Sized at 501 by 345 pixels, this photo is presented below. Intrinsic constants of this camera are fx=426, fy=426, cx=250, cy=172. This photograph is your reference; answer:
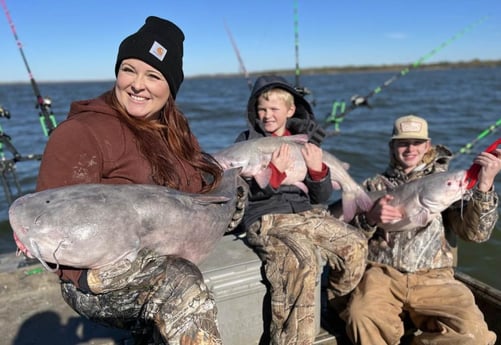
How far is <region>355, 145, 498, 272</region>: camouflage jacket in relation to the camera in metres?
3.51

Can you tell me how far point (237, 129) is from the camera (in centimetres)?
1933

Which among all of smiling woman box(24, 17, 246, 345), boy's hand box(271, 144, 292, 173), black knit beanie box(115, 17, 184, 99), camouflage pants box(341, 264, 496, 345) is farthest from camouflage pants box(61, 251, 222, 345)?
boy's hand box(271, 144, 292, 173)

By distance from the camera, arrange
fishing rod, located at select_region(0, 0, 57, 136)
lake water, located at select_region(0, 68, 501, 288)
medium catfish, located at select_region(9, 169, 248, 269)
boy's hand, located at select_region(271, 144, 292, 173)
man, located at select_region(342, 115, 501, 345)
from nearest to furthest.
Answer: medium catfish, located at select_region(9, 169, 248, 269), man, located at select_region(342, 115, 501, 345), boy's hand, located at select_region(271, 144, 292, 173), fishing rod, located at select_region(0, 0, 57, 136), lake water, located at select_region(0, 68, 501, 288)

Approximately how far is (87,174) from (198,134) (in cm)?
1639

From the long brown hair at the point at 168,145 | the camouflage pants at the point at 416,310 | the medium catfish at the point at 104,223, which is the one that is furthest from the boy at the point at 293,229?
the medium catfish at the point at 104,223

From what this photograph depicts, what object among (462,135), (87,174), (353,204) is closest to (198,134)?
(462,135)

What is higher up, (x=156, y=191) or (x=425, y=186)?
(x=156, y=191)

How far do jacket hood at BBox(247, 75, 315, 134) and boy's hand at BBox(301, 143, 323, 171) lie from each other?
0.52 m

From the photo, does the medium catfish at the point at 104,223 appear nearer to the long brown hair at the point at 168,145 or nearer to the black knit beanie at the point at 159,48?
the long brown hair at the point at 168,145

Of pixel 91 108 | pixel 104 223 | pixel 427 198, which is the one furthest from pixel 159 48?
pixel 427 198

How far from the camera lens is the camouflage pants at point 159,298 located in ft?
7.14

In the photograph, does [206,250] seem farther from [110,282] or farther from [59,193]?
[59,193]

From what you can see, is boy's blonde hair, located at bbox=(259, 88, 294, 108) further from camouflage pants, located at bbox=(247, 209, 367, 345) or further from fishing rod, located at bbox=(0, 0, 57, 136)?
fishing rod, located at bbox=(0, 0, 57, 136)

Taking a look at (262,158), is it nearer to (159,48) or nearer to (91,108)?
(159,48)
